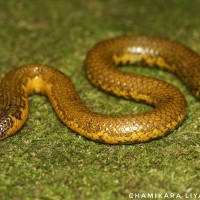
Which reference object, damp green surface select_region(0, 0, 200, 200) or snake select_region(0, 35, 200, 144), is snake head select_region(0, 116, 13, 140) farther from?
damp green surface select_region(0, 0, 200, 200)

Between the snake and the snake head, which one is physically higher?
the snake

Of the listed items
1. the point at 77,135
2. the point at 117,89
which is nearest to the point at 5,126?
the point at 77,135

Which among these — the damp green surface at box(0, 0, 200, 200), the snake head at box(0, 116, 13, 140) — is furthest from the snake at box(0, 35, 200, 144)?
the damp green surface at box(0, 0, 200, 200)

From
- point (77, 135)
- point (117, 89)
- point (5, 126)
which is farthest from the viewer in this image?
point (117, 89)

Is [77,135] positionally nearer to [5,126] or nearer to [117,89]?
[5,126]

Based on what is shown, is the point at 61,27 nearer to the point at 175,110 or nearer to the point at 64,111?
the point at 64,111

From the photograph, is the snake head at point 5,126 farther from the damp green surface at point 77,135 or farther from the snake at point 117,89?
the damp green surface at point 77,135

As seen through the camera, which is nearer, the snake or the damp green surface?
the damp green surface
